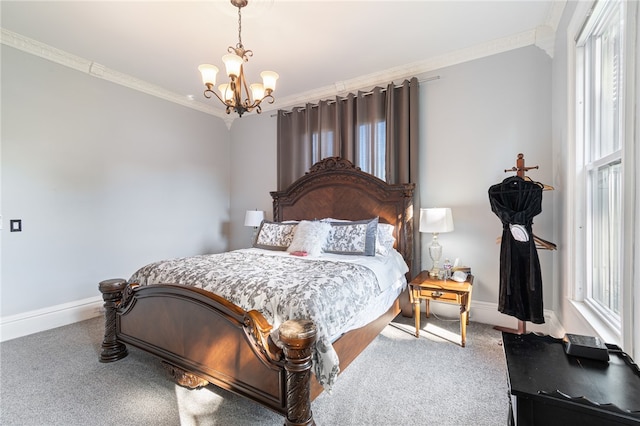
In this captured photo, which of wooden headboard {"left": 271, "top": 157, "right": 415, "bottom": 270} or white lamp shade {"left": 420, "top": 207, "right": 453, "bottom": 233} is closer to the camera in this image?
white lamp shade {"left": 420, "top": 207, "right": 453, "bottom": 233}

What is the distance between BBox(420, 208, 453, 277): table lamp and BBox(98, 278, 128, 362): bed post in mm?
2782

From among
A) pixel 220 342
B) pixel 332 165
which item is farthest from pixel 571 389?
pixel 332 165

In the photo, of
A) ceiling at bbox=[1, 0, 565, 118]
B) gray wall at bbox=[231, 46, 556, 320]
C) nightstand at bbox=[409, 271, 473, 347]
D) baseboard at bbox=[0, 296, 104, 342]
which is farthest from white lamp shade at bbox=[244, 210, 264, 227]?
nightstand at bbox=[409, 271, 473, 347]

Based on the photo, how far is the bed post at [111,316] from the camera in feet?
7.63

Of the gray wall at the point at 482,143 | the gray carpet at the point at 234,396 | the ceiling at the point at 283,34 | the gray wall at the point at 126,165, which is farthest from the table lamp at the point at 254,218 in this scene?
the gray wall at the point at 482,143

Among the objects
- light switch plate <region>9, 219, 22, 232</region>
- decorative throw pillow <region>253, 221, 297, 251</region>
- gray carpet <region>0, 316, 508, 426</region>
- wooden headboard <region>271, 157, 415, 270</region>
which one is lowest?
gray carpet <region>0, 316, 508, 426</region>

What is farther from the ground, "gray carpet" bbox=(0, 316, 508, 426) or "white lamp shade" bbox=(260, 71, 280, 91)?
"white lamp shade" bbox=(260, 71, 280, 91)

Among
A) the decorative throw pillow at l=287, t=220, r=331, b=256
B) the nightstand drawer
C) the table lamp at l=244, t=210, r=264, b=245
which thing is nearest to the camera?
the nightstand drawer

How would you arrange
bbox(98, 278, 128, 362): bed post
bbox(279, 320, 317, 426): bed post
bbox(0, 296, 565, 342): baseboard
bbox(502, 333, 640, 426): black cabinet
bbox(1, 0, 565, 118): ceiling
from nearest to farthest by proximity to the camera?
bbox(502, 333, 640, 426): black cabinet < bbox(279, 320, 317, 426): bed post < bbox(98, 278, 128, 362): bed post < bbox(1, 0, 565, 118): ceiling < bbox(0, 296, 565, 342): baseboard

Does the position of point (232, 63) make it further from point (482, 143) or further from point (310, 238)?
point (482, 143)

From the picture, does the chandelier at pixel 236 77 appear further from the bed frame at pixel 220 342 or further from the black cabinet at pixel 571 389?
the black cabinet at pixel 571 389

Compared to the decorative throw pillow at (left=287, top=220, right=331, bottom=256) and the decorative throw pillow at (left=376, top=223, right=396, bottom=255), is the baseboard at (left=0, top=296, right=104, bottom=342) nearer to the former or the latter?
the decorative throw pillow at (left=287, top=220, right=331, bottom=256)

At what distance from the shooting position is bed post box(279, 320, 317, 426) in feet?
4.51

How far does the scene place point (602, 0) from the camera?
1.72 m
